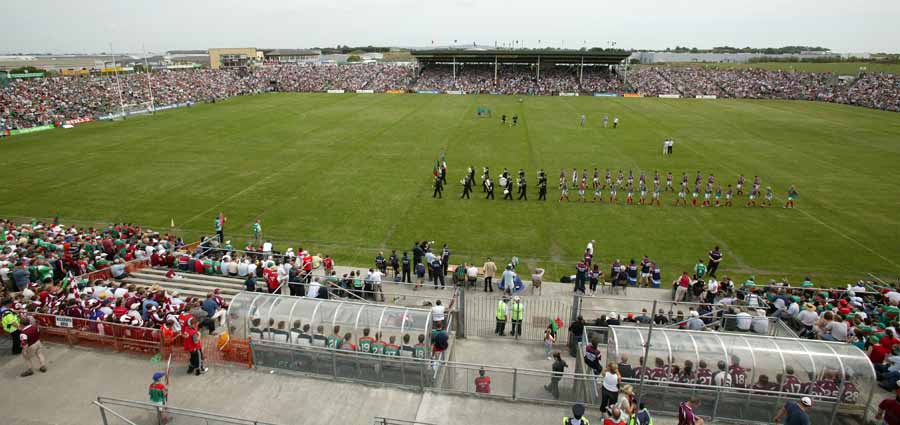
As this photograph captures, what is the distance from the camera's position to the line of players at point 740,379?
948cm

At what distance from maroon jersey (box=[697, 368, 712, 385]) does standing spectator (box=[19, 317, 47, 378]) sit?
46.2 feet

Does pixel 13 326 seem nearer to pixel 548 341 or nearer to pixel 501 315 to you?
pixel 501 315

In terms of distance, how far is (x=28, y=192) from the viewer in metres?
27.2

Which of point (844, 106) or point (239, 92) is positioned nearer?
point (844, 106)

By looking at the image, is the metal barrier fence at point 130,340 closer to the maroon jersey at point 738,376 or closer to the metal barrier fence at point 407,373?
the metal barrier fence at point 407,373

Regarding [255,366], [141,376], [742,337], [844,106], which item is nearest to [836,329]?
[742,337]

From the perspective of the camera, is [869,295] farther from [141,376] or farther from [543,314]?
[141,376]

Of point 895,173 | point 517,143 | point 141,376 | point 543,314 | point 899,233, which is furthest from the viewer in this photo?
point 517,143

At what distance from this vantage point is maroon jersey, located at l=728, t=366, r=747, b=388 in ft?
32.2

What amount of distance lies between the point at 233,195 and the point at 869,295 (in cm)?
2746

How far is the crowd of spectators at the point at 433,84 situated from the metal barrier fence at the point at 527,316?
55.8m

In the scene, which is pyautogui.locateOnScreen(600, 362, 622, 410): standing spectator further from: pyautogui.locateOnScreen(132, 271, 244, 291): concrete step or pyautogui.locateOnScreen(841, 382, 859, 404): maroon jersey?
pyautogui.locateOnScreen(132, 271, 244, 291): concrete step

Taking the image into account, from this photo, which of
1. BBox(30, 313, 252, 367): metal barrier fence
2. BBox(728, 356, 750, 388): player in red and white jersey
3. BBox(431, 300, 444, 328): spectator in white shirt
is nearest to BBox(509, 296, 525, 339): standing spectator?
BBox(431, 300, 444, 328): spectator in white shirt

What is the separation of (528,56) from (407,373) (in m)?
77.4
